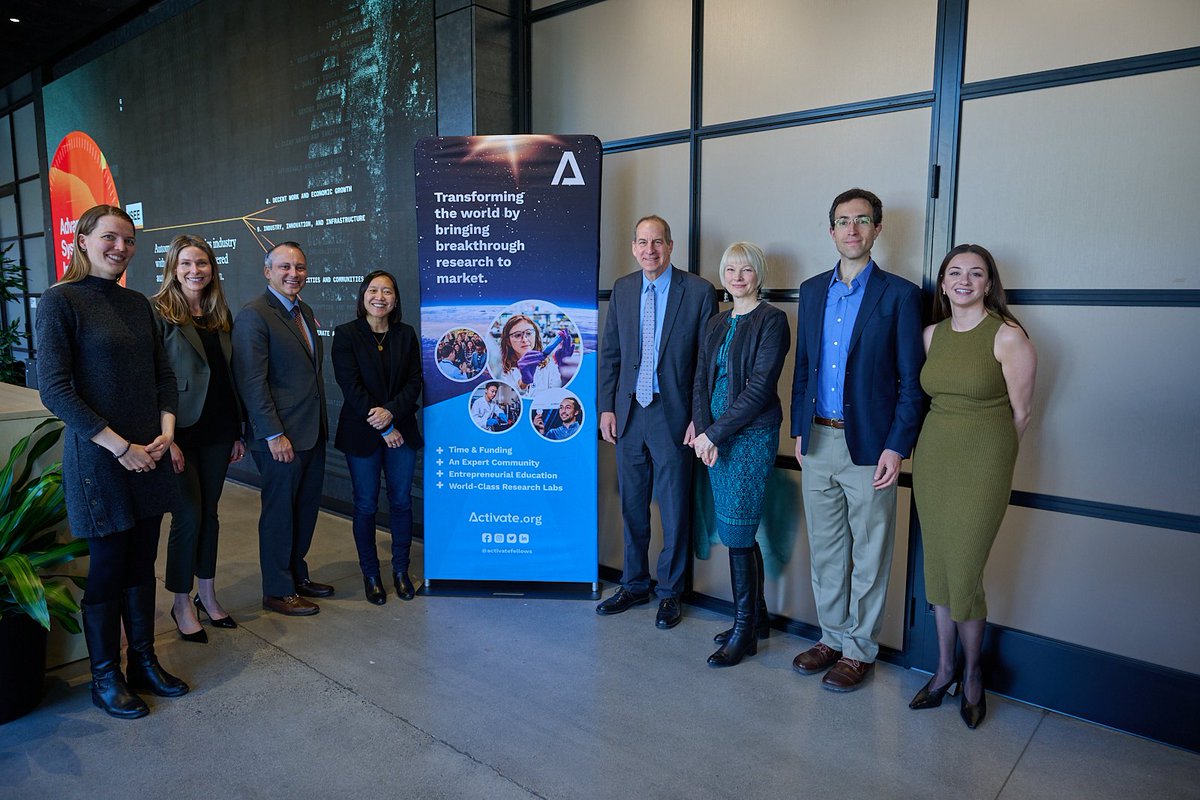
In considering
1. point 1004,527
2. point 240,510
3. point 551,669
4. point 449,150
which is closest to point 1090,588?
point 1004,527

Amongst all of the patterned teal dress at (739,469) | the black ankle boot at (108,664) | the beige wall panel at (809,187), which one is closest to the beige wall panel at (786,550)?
the patterned teal dress at (739,469)

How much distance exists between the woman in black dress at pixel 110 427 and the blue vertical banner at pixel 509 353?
4.26 ft

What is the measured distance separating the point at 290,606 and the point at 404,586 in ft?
1.71

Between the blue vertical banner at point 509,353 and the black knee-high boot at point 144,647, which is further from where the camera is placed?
the blue vertical banner at point 509,353

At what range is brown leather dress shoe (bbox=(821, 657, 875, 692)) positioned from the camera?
2.89 m

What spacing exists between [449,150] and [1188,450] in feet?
10.5

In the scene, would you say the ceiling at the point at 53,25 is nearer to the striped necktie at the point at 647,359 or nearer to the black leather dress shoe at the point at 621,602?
the striped necktie at the point at 647,359

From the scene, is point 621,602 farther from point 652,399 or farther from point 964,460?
point 964,460

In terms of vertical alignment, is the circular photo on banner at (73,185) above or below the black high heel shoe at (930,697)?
above

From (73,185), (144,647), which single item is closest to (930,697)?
(144,647)

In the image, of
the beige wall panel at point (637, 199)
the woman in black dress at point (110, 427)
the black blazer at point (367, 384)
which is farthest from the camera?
the beige wall panel at point (637, 199)

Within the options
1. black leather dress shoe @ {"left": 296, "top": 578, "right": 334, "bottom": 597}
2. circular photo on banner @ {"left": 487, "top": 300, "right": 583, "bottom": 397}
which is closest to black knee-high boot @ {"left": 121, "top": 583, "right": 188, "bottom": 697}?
black leather dress shoe @ {"left": 296, "top": 578, "right": 334, "bottom": 597}

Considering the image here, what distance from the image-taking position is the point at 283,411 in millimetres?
3441

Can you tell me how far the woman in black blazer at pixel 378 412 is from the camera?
3.53 meters
